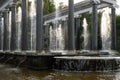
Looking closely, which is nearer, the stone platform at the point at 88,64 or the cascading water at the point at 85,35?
the stone platform at the point at 88,64

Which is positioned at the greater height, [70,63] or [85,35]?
[85,35]

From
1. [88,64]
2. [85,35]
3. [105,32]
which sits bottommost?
[88,64]

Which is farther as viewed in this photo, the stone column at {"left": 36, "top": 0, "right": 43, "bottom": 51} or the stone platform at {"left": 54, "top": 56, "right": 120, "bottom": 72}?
the stone column at {"left": 36, "top": 0, "right": 43, "bottom": 51}

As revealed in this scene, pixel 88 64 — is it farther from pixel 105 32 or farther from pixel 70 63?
pixel 105 32

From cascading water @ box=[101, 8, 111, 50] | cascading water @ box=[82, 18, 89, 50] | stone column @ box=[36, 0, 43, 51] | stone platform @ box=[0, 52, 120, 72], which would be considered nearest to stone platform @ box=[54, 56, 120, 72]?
stone platform @ box=[0, 52, 120, 72]

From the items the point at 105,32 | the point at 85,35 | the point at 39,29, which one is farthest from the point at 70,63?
the point at 85,35

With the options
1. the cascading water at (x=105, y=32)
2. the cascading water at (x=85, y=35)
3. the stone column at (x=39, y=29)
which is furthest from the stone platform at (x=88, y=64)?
the cascading water at (x=85, y=35)

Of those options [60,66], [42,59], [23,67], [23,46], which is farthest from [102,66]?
[23,46]

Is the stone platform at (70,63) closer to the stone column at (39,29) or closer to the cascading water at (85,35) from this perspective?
the stone column at (39,29)

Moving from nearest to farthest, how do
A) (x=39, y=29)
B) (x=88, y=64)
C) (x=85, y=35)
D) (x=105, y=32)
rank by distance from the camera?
(x=88, y=64) → (x=39, y=29) → (x=105, y=32) → (x=85, y=35)

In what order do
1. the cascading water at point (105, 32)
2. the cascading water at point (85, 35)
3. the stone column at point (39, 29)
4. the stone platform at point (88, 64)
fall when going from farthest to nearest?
the cascading water at point (85, 35)
the cascading water at point (105, 32)
the stone column at point (39, 29)
the stone platform at point (88, 64)

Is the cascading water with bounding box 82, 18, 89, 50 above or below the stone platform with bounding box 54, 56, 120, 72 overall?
above

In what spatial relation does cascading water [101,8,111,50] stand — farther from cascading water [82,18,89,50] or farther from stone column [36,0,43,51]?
stone column [36,0,43,51]


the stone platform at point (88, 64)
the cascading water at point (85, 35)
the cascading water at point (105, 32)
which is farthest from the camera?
the cascading water at point (85, 35)
